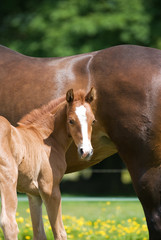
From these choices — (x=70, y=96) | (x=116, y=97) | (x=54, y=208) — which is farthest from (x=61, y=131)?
(x=54, y=208)

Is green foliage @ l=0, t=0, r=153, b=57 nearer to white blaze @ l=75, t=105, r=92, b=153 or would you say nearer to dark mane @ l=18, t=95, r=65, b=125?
dark mane @ l=18, t=95, r=65, b=125

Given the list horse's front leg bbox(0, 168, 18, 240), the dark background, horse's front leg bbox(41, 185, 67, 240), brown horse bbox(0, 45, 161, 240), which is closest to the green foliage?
the dark background

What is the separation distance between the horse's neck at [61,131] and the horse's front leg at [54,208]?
0.56 metres

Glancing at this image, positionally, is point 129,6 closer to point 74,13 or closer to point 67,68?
point 74,13

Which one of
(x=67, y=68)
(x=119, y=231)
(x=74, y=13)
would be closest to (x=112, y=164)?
(x=74, y=13)

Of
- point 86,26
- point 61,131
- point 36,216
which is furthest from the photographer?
point 86,26

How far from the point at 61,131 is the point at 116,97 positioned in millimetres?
690

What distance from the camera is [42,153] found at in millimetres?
4211

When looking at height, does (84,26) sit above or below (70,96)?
above

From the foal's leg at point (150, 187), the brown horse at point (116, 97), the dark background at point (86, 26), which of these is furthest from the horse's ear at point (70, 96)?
the dark background at point (86, 26)

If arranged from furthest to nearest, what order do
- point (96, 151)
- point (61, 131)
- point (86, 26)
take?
→ point (86, 26) < point (96, 151) < point (61, 131)

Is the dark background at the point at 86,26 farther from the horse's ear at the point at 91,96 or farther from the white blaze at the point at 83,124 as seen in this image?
the white blaze at the point at 83,124

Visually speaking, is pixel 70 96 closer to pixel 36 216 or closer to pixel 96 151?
pixel 96 151

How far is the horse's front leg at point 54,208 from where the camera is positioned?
4.08m
